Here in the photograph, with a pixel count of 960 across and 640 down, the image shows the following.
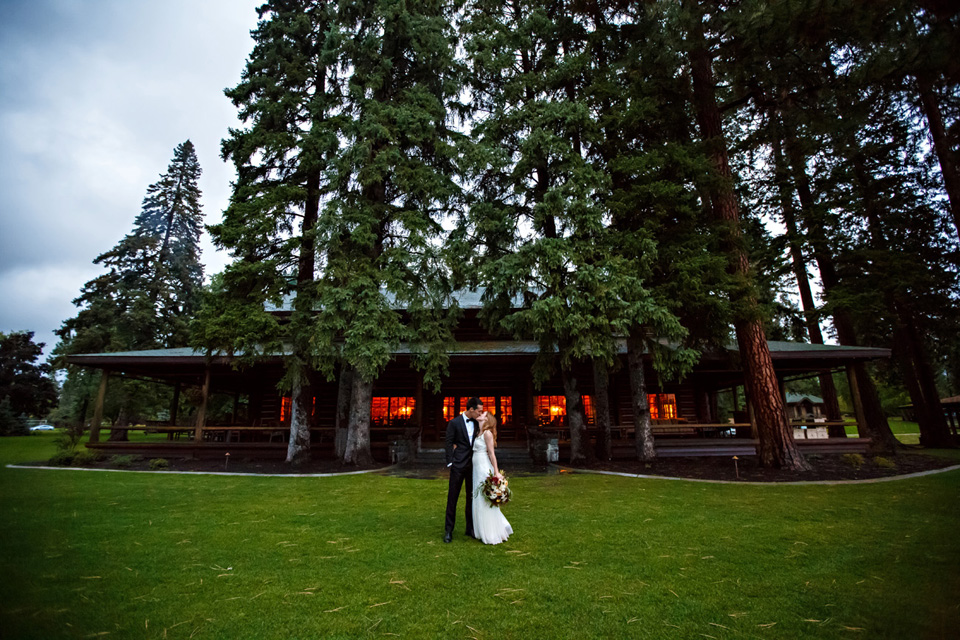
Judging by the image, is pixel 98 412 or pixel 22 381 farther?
pixel 22 381

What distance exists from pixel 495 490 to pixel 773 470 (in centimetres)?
901

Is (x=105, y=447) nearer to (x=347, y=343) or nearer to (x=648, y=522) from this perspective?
(x=347, y=343)

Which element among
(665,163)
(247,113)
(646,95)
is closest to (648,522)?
(665,163)

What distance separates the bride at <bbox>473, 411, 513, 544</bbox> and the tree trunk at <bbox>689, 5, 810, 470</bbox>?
8173 mm

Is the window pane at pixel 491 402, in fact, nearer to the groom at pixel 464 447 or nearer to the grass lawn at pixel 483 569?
the grass lawn at pixel 483 569

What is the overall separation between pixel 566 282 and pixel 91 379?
31.1m

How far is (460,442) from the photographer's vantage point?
5715 millimetres

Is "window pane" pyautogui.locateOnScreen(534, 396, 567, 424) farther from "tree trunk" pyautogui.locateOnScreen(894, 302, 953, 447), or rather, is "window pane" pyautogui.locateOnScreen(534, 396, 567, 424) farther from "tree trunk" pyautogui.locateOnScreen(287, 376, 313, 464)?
"tree trunk" pyautogui.locateOnScreen(894, 302, 953, 447)

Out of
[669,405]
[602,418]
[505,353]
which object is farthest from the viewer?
[669,405]

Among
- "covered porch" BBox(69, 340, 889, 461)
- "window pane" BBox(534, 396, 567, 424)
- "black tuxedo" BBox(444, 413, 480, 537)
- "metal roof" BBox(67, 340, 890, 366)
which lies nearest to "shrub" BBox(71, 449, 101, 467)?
"covered porch" BBox(69, 340, 889, 461)

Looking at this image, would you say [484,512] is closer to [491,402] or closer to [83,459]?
[491,402]

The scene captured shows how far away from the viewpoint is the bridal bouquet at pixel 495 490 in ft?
17.6

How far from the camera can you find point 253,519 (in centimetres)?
648

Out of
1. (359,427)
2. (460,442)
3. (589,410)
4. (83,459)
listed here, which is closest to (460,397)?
(589,410)
